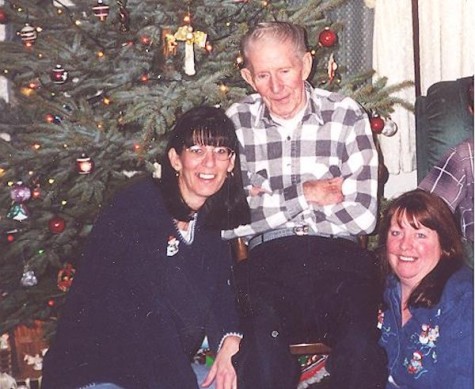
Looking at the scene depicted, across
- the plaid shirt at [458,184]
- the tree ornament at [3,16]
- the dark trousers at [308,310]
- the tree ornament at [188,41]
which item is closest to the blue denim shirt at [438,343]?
the dark trousers at [308,310]

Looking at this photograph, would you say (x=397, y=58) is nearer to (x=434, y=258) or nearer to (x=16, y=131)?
(x=434, y=258)

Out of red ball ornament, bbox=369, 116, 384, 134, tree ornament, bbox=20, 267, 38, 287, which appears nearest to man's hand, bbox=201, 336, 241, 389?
tree ornament, bbox=20, 267, 38, 287

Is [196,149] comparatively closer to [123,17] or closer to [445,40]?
[123,17]

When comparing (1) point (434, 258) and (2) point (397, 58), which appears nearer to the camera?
(1) point (434, 258)

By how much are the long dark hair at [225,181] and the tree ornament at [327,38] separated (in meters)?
0.49

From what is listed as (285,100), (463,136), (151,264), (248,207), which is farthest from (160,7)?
(463,136)

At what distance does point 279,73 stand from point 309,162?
0.29 meters

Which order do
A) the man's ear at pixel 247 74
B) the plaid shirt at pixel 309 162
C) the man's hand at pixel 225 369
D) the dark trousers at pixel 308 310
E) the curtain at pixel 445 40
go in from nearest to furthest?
the dark trousers at pixel 308 310 < the man's hand at pixel 225 369 < the plaid shirt at pixel 309 162 < the man's ear at pixel 247 74 < the curtain at pixel 445 40

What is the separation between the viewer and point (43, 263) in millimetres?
2254

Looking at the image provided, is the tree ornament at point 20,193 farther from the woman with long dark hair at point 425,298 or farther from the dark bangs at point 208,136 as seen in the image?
the woman with long dark hair at point 425,298

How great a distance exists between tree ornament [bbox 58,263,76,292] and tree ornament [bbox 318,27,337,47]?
3.76 ft

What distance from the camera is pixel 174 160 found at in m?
1.90

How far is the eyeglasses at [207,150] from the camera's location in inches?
73.9

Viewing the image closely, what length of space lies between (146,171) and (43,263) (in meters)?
0.47
